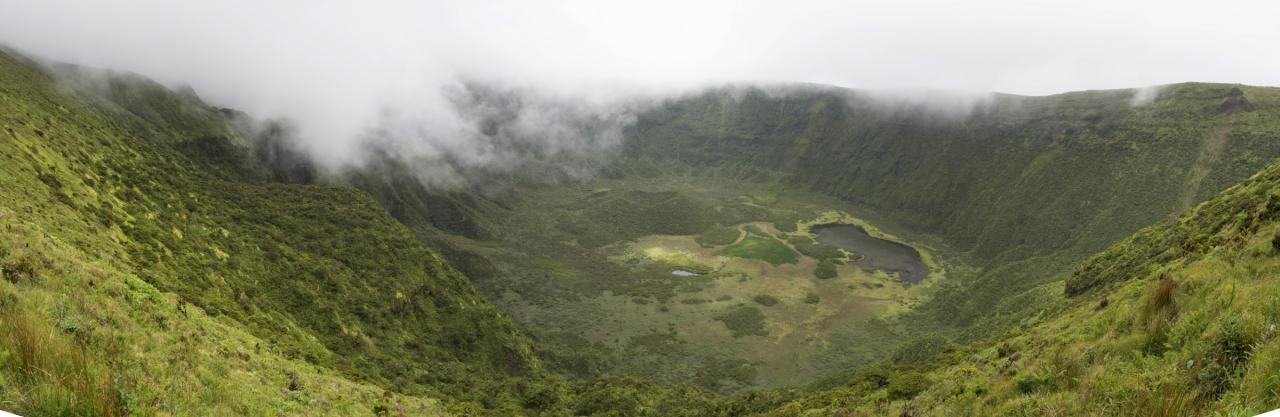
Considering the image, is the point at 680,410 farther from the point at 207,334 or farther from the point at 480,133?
the point at 480,133

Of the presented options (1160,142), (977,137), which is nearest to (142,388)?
(1160,142)

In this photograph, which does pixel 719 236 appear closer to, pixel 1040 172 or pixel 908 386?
pixel 1040 172

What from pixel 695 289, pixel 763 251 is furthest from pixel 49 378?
pixel 763 251

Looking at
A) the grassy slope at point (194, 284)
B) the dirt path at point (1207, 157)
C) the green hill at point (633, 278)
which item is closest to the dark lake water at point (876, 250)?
the green hill at point (633, 278)

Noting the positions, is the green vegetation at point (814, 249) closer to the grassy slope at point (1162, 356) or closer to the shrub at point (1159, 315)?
the grassy slope at point (1162, 356)

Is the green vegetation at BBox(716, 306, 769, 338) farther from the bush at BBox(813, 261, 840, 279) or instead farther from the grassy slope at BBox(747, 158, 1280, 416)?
the grassy slope at BBox(747, 158, 1280, 416)

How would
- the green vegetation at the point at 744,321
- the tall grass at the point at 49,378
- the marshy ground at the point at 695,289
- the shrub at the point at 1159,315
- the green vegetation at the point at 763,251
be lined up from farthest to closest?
1. the green vegetation at the point at 763,251
2. the green vegetation at the point at 744,321
3. the marshy ground at the point at 695,289
4. the shrub at the point at 1159,315
5. the tall grass at the point at 49,378
